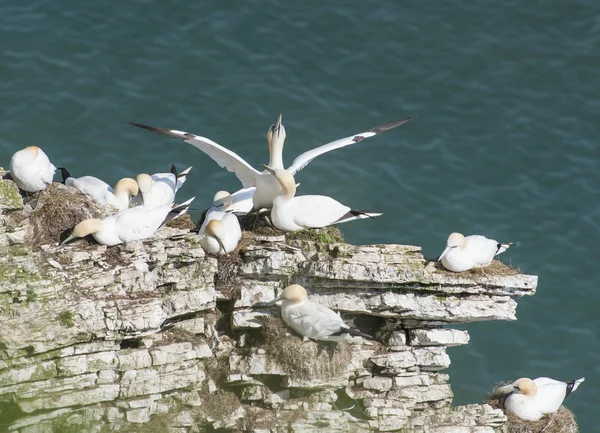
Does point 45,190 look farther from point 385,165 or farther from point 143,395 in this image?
point 385,165

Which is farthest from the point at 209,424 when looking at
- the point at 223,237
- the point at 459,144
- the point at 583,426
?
the point at 459,144

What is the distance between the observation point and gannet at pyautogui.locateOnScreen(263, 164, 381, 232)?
38.2 ft

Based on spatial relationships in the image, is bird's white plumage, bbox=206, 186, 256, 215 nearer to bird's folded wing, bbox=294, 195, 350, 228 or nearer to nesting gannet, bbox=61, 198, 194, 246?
bird's folded wing, bbox=294, 195, 350, 228

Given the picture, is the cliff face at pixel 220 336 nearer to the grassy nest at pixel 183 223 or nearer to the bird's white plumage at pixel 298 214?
the bird's white plumage at pixel 298 214

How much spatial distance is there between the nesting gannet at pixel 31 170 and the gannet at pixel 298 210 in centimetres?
273

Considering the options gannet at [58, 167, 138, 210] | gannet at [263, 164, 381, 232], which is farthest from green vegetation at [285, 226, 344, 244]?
gannet at [58, 167, 138, 210]

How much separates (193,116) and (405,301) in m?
8.96

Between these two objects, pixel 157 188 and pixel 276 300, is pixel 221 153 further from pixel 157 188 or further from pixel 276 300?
pixel 276 300

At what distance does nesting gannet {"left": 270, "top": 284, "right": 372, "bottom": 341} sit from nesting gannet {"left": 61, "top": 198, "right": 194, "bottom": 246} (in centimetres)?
168

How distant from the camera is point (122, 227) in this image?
421 inches

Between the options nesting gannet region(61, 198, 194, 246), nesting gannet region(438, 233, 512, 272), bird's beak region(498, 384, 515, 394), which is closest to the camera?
nesting gannet region(61, 198, 194, 246)

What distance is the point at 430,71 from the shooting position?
20.7m

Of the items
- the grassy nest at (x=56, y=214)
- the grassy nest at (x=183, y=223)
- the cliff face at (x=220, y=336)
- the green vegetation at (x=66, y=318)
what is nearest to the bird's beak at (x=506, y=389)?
the cliff face at (x=220, y=336)

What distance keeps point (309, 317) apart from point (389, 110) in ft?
32.7
